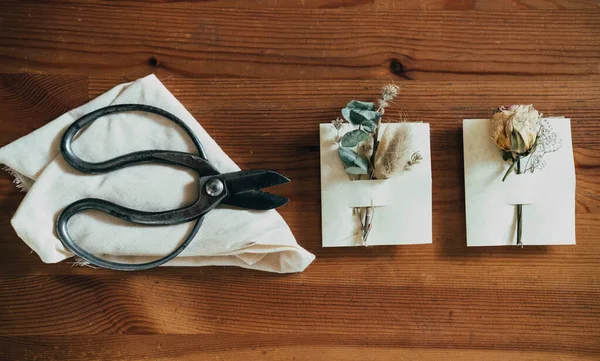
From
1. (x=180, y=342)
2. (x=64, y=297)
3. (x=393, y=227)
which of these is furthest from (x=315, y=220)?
(x=64, y=297)

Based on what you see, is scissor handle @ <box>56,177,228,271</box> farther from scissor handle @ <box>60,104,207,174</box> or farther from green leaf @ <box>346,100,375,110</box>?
green leaf @ <box>346,100,375,110</box>

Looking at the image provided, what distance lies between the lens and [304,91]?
2.14ft

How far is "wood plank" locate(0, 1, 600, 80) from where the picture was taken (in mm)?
649

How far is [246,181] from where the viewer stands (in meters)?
0.58

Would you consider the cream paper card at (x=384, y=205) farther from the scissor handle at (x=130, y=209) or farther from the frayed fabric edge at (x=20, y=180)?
the frayed fabric edge at (x=20, y=180)

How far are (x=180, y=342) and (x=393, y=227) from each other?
1.04ft

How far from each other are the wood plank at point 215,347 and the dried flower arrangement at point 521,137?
0.77ft

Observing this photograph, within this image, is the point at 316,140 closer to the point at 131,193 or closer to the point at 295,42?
the point at 295,42

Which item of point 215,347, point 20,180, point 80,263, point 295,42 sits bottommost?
point 215,347

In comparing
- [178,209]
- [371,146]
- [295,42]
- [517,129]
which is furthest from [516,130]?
[178,209]

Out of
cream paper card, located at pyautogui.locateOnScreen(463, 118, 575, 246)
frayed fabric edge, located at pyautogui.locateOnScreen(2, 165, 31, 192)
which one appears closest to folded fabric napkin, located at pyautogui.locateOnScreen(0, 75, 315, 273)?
frayed fabric edge, located at pyautogui.locateOnScreen(2, 165, 31, 192)

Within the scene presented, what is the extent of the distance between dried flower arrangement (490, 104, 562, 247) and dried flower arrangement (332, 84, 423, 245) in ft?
0.34

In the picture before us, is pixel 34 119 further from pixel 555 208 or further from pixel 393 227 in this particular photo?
pixel 555 208

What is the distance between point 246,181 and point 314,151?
0.12m
